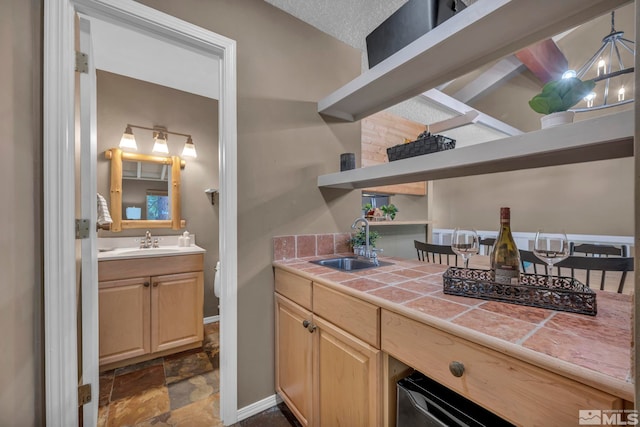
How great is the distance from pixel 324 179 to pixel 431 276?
36.4 inches

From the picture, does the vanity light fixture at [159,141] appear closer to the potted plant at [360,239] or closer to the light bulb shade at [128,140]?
the light bulb shade at [128,140]

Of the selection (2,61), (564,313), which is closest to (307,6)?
(2,61)

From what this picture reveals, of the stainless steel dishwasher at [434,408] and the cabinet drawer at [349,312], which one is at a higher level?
the cabinet drawer at [349,312]

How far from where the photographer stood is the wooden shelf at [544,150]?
66cm

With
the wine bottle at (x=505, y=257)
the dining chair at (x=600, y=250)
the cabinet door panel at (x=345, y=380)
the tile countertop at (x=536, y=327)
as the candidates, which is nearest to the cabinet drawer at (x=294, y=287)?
the cabinet door panel at (x=345, y=380)

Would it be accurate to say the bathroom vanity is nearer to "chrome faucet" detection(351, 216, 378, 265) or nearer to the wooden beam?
"chrome faucet" detection(351, 216, 378, 265)

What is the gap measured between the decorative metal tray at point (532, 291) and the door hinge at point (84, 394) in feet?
5.53

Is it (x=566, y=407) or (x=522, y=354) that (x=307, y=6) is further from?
(x=566, y=407)

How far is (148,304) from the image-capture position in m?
2.00

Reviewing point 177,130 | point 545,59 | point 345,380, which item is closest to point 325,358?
point 345,380

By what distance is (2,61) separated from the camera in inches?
39.4

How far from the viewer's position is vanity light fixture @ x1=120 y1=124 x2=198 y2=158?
2.36 metres

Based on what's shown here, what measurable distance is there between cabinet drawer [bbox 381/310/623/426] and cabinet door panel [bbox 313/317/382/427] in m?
0.18

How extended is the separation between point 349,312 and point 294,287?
45 cm
